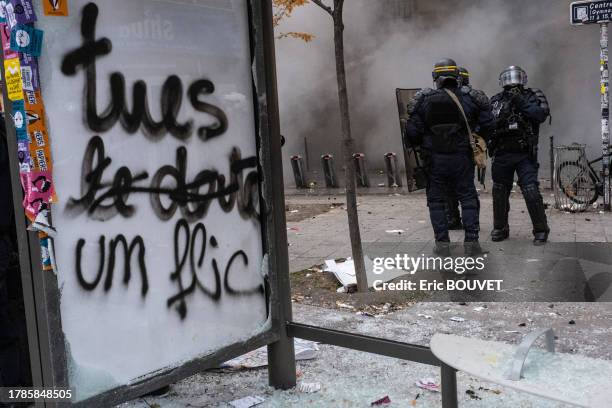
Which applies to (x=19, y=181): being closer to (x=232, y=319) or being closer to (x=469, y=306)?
(x=232, y=319)

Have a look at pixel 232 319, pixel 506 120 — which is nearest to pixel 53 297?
pixel 232 319

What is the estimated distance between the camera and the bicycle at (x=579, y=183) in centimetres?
903

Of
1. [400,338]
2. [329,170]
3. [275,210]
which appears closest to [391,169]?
[329,170]

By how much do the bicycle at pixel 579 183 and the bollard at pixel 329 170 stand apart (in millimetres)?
4860

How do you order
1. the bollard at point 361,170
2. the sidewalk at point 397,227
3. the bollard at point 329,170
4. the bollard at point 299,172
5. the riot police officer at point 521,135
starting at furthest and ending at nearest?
the bollard at point 299,172 → the bollard at point 329,170 → the bollard at point 361,170 → the sidewalk at point 397,227 → the riot police officer at point 521,135

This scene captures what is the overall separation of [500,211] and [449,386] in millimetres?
5387

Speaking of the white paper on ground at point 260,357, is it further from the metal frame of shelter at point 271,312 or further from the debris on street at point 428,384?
the debris on street at point 428,384

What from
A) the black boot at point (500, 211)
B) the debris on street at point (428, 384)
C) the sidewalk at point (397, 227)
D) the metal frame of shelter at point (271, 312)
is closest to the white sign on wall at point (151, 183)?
the metal frame of shelter at point (271, 312)

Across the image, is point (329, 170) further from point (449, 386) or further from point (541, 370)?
point (541, 370)

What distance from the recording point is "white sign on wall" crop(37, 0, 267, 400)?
2670 mm

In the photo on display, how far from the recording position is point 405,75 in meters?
15.2

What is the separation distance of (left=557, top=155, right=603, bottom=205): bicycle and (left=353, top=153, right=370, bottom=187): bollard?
4285 mm

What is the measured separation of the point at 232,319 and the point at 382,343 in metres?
0.83

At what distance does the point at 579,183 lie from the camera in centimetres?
913
